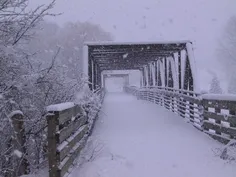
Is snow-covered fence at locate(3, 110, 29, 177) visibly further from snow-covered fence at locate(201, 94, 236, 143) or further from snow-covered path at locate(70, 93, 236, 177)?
snow-covered fence at locate(201, 94, 236, 143)

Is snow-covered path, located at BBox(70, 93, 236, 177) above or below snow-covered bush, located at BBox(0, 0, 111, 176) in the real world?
below

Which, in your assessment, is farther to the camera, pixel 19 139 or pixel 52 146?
pixel 19 139

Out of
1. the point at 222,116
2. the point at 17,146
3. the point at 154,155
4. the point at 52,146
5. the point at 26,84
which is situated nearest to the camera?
the point at 52,146

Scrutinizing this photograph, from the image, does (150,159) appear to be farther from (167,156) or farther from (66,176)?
(66,176)

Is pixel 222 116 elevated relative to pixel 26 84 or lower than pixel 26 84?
lower

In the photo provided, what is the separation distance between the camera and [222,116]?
26.2 feet

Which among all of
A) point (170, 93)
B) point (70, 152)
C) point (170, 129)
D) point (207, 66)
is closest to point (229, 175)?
point (70, 152)

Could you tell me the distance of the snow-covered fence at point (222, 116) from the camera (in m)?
7.42

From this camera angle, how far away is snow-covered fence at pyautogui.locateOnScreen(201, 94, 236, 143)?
24.3 ft

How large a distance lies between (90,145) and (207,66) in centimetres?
8813

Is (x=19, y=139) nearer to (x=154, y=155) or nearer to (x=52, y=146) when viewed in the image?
(x=52, y=146)

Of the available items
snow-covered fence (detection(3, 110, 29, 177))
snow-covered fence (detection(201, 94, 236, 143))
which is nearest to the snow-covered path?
snow-covered fence (detection(201, 94, 236, 143))

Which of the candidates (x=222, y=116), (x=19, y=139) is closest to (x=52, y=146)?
(x=19, y=139)

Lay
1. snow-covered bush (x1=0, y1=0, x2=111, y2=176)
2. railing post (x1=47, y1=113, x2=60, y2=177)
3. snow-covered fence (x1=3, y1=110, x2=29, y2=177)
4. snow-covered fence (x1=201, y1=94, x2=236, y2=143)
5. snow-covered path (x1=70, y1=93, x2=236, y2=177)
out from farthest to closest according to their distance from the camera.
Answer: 1. snow-covered fence (x1=201, y1=94, x2=236, y2=143)
2. snow-covered path (x1=70, y1=93, x2=236, y2=177)
3. snow-covered bush (x1=0, y1=0, x2=111, y2=176)
4. snow-covered fence (x1=3, y1=110, x2=29, y2=177)
5. railing post (x1=47, y1=113, x2=60, y2=177)
